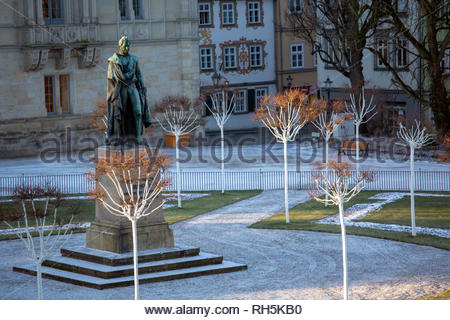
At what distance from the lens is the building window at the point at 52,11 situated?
172 ft

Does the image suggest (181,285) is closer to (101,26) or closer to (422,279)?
(422,279)

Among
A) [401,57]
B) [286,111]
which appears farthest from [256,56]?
[286,111]

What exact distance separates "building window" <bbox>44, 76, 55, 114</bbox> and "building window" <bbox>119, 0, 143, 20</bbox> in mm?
5476

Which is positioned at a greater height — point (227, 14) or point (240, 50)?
point (227, 14)

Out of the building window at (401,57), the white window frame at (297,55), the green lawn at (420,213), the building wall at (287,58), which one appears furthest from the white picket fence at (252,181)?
the white window frame at (297,55)

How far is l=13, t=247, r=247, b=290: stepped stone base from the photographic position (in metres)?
25.7

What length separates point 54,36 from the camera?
52.3 metres

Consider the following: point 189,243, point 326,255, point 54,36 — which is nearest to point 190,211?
point 189,243

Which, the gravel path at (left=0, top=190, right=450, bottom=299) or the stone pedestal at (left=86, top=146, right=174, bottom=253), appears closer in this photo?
the gravel path at (left=0, top=190, right=450, bottom=299)

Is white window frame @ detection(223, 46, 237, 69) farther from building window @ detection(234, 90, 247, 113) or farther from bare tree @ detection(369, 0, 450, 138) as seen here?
bare tree @ detection(369, 0, 450, 138)

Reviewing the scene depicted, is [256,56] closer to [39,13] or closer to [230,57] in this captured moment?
[230,57]

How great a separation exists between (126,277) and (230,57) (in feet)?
149

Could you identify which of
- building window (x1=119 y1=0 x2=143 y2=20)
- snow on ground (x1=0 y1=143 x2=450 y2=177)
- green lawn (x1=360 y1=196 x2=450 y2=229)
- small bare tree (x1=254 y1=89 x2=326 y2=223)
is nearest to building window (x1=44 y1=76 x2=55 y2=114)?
snow on ground (x1=0 y1=143 x2=450 y2=177)

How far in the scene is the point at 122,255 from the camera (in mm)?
26578
